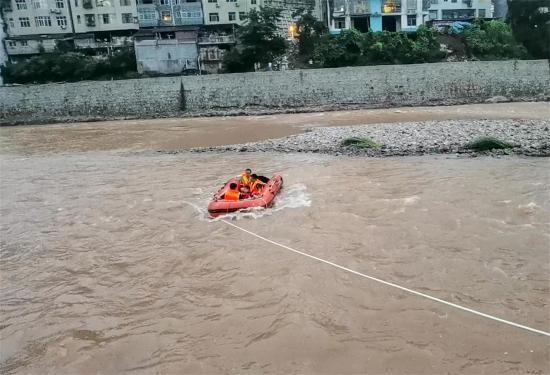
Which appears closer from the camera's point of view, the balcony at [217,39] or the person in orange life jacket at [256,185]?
the person in orange life jacket at [256,185]

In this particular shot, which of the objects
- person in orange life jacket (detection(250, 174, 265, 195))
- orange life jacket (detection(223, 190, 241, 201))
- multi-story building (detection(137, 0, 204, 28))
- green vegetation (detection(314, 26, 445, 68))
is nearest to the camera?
orange life jacket (detection(223, 190, 241, 201))

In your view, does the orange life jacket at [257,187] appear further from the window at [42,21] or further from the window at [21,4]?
the window at [21,4]

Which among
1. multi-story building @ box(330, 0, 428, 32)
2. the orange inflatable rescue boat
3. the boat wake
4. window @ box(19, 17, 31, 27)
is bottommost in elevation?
the boat wake

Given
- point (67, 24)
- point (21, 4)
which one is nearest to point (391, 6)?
point (67, 24)

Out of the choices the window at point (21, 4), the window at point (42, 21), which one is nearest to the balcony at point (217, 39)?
the window at point (42, 21)

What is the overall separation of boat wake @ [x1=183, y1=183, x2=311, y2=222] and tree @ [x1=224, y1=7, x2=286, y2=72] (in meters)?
21.7

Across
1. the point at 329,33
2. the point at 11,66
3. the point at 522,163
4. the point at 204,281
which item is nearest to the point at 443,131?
the point at 522,163

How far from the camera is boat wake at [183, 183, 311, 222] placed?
947 centimetres

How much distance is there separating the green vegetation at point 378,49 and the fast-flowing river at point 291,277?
19623mm

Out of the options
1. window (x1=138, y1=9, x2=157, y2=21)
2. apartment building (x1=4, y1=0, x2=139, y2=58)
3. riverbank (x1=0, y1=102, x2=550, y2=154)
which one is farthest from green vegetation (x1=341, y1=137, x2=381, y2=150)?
apartment building (x1=4, y1=0, x2=139, y2=58)

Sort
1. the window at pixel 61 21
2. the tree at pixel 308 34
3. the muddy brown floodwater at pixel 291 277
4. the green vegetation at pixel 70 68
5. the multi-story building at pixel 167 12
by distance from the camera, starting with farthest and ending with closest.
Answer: the window at pixel 61 21, the multi-story building at pixel 167 12, the tree at pixel 308 34, the green vegetation at pixel 70 68, the muddy brown floodwater at pixel 291 277

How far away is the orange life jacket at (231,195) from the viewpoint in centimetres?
977

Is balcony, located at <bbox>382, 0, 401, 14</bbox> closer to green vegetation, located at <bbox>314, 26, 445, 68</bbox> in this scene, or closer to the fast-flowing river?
green vegetation, located at <bbox>314, 26, 445, 68</bbox>

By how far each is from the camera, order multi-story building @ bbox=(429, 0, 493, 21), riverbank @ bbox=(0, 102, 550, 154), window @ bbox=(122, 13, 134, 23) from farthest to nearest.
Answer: multi-story building @ bbox=(429, 0, 493, 21), window @ bbox=(122, 13, 134, 23), riverbank @ bbox=(0, 102, 550, 154)
